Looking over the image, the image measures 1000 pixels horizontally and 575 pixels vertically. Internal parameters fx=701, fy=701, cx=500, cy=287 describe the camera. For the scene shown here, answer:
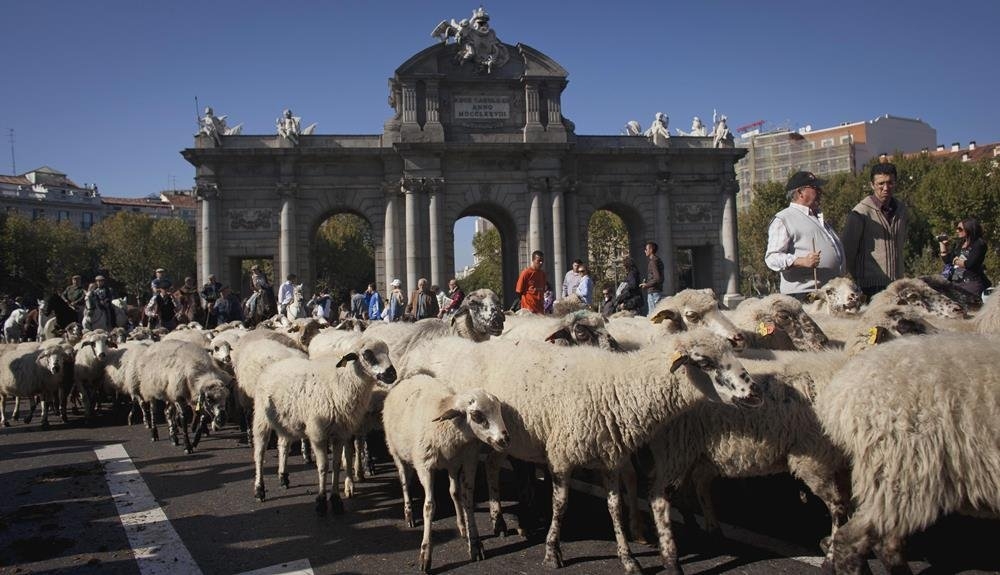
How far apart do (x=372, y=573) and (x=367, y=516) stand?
150cm

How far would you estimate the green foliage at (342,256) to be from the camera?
236ft

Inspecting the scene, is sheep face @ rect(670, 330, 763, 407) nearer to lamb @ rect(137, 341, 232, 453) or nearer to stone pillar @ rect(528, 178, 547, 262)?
lamb @ rect(137, 341, 232, 453)

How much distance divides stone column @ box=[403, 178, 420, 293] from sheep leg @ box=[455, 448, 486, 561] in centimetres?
2487

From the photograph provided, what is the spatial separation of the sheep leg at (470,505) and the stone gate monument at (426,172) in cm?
2491

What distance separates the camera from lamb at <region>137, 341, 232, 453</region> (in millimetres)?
9891

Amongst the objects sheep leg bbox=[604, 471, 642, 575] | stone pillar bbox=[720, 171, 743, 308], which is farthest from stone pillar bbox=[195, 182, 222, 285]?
sheep leg bbox=[604, 471, 642, 575]

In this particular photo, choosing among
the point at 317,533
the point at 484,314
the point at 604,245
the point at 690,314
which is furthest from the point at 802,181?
the point at 604,245

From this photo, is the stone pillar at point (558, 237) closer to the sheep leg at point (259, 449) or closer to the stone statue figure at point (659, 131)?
the stone statue figure at point (659, 131)

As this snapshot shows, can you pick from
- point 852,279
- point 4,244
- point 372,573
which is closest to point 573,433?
point 372,573

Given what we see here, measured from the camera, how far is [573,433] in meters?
5.47

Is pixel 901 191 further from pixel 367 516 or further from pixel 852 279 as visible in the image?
pixel 367 516

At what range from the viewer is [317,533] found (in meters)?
6.23

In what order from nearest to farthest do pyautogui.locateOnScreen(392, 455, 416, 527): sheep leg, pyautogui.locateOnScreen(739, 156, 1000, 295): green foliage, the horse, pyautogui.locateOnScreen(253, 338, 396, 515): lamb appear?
1. pyautogui.locateOnScreen(392, 455, 416, 527): sheep leg
2. pyautogui.locateOnScreen(253, 338, 396, 515): lamb
3. the horse
4. pyautogui.locateOnScreen(739, 156, 1000, 295): green foliage

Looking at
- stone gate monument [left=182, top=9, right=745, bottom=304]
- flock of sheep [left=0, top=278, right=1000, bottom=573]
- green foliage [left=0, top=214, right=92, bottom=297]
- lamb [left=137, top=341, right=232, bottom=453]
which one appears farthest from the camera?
green foliage [left=0, top=214, right=92, bottom=297]
